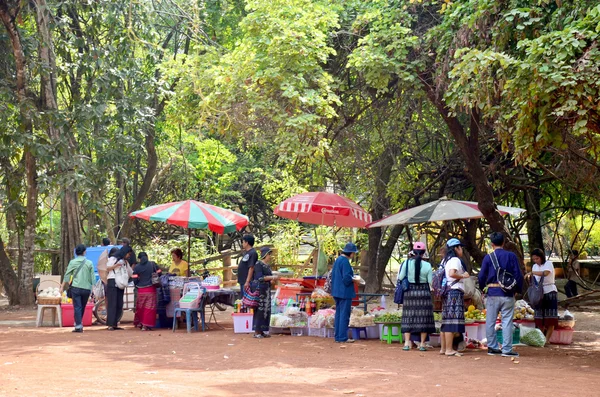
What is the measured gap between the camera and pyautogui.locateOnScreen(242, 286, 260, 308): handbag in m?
13.1

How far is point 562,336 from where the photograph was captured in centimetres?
1262

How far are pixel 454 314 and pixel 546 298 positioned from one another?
2168 millimetres

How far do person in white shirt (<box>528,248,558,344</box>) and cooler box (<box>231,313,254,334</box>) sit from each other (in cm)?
471

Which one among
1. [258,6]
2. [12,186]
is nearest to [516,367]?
[258,6]

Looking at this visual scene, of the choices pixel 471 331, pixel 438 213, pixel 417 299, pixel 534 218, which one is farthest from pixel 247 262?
pixel 534 218

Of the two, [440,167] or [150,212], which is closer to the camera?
[150,212]

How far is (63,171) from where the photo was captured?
16438mm

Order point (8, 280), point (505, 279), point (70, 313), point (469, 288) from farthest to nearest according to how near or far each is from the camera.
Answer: point (8, 280)
point (70, 313)
point (469, 288)
point (505, 279)

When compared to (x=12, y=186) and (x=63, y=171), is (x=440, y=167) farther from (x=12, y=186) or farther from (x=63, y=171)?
(x=12, y=186)

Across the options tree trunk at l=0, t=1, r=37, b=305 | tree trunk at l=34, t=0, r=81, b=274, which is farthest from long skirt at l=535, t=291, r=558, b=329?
tree trunk at l=0, t=1, r=37, b=305

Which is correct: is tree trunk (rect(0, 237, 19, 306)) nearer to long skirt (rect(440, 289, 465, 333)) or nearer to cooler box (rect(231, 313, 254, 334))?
cooler box (rect(231, 313, 254, 334))

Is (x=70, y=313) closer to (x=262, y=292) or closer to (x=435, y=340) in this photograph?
(x=262, y=292)

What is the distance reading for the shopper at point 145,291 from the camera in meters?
14.3

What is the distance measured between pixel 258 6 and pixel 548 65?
19.8 feet
